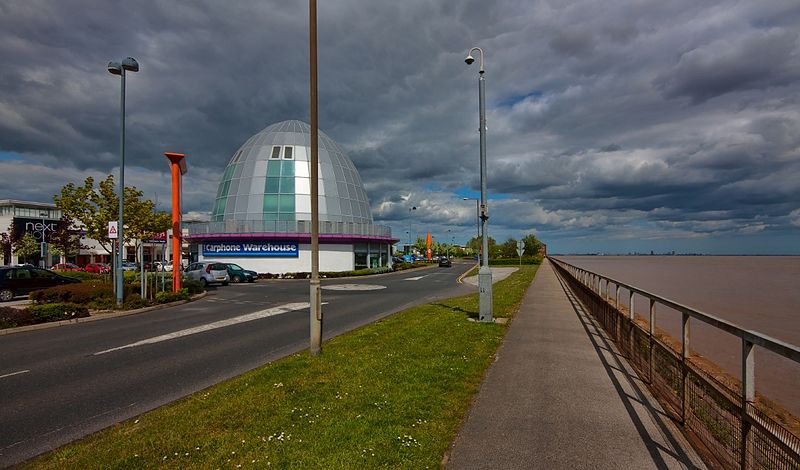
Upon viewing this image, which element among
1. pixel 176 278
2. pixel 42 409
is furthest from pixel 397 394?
pixel 176 278

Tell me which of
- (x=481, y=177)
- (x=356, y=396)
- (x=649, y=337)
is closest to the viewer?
(x=356, y=396)

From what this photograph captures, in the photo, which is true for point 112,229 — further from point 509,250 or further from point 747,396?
point 509,250

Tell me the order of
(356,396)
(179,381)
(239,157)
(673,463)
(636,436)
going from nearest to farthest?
(673,463) < (636,436) < (356,396) < (179,381) < (239,157)

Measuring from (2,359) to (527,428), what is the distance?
1051cm

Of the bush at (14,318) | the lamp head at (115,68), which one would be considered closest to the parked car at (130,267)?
the lamp head at (115,68)

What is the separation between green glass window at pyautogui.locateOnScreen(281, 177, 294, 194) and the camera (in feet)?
157

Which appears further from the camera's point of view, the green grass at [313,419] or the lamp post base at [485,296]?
the lamp post base at [485,296]

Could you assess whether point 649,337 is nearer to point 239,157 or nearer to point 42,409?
point 42,409

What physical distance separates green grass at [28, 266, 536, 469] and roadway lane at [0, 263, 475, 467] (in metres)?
0.76

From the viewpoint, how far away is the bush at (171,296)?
1880 cm

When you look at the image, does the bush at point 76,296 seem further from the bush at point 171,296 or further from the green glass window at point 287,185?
the green glass window at point 287,185

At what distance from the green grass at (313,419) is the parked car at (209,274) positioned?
23.8 m

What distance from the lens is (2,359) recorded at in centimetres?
924

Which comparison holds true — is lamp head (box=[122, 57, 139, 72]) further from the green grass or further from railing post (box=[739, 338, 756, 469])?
railing post (box=[739, 338, 756, 469])
